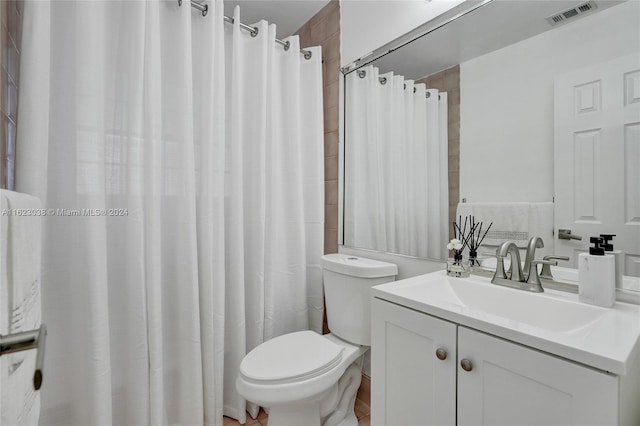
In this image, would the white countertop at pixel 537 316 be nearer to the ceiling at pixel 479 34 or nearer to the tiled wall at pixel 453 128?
the tiled wall at pixel 453 128

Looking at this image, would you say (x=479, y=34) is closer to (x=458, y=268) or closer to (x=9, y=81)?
(x=458, y=268)

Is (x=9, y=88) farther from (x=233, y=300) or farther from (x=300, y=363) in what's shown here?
(x=300, y=363)

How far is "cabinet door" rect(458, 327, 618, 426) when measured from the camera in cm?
61

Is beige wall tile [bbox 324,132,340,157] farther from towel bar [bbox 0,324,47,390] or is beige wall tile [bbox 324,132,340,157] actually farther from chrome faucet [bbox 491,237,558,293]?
towel bar [bbox 0,324,47,390]

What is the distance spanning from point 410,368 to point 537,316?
0.42 m

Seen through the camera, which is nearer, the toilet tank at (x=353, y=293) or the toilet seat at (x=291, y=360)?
the toilet seat at (x=291, y=360)

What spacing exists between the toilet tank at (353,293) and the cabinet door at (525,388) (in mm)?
615

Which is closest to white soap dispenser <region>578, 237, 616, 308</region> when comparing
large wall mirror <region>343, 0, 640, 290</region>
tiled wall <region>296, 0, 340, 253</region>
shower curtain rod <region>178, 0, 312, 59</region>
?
large wall mirror <region>343, 0, 640, 290</region>

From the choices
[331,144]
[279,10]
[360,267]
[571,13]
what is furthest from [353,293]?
[279,10]

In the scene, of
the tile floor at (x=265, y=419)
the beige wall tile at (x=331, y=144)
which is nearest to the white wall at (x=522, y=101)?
the beige wall tile at (x=331, y=144)

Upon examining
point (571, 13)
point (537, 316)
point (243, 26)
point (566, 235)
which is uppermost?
point (243, 26)

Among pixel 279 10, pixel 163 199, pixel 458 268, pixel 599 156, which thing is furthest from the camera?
pixel 279 10

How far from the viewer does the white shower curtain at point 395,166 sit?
1354 millimetres

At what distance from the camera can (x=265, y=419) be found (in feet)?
5.28
